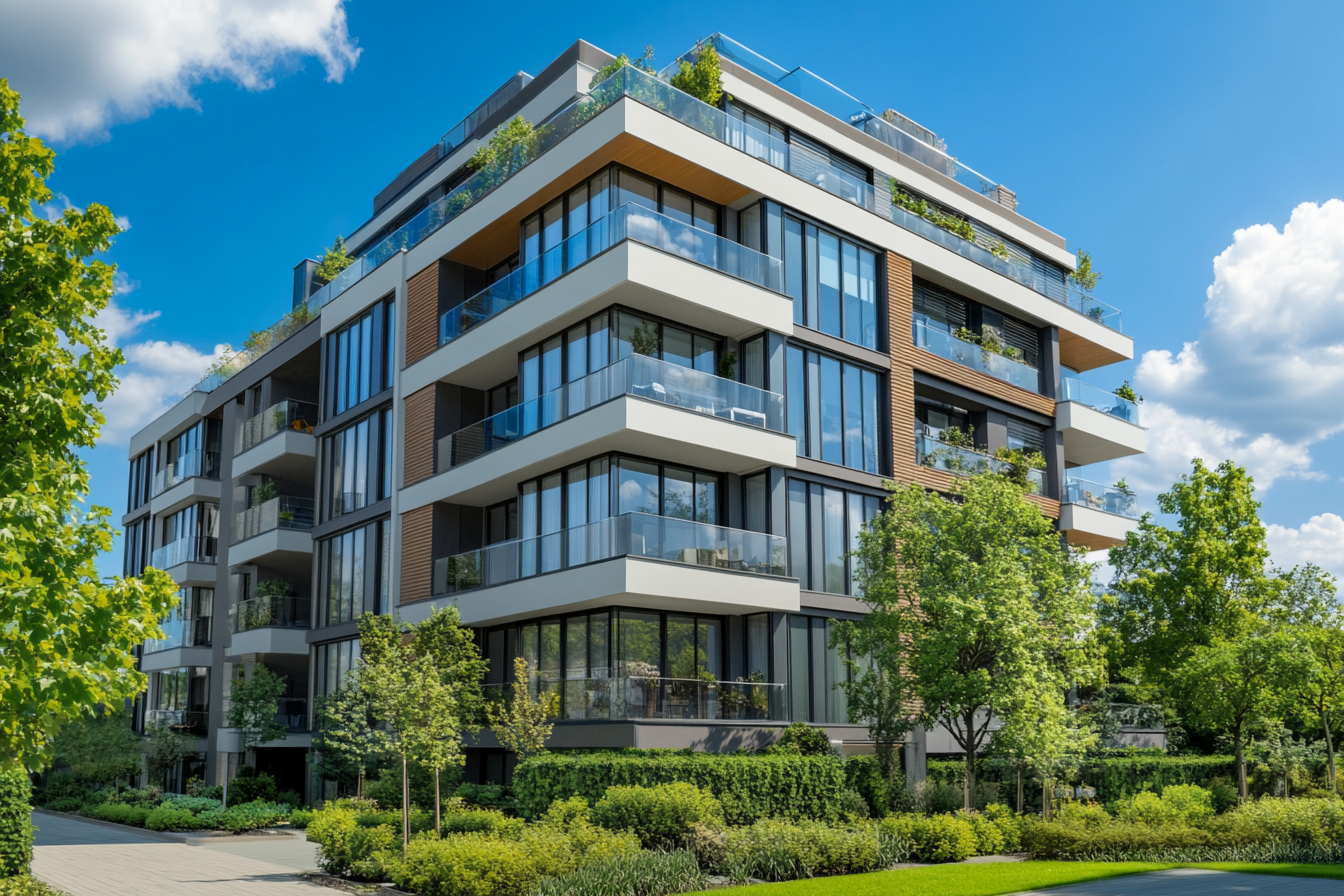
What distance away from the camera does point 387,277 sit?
3375 centimetres

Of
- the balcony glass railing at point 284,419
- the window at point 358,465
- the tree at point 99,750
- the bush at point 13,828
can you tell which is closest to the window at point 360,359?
the window at point 358,465

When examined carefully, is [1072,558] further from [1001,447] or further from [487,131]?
[487,131]

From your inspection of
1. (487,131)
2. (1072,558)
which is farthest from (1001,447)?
(487,131)

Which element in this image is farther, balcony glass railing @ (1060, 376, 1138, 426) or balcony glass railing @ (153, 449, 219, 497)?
balcony glass railing @ (153, 449, 219, 497)

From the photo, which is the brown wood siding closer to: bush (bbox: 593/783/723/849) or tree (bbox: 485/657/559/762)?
tree (bbox: 485/657/559/762)

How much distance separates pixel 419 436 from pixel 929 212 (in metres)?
16.8

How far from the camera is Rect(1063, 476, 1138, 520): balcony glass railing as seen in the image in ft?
117

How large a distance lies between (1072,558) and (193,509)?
36.2m

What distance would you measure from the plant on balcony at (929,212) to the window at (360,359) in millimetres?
15227

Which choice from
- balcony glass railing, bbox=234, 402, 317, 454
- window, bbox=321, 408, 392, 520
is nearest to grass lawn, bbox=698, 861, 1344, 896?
window, bbox=321, 408, 392, 520

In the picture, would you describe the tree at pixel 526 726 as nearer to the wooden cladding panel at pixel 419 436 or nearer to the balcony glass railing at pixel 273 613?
the wooden cladding panel at pixel 419 436

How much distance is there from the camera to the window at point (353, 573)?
105 feet

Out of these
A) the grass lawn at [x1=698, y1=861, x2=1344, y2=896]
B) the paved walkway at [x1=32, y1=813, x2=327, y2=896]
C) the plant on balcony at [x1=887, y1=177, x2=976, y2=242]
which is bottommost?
the paved walkway at [x1=32, y1=813, x2=327, y2=896]

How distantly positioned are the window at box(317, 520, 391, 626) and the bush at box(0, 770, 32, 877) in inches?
573
